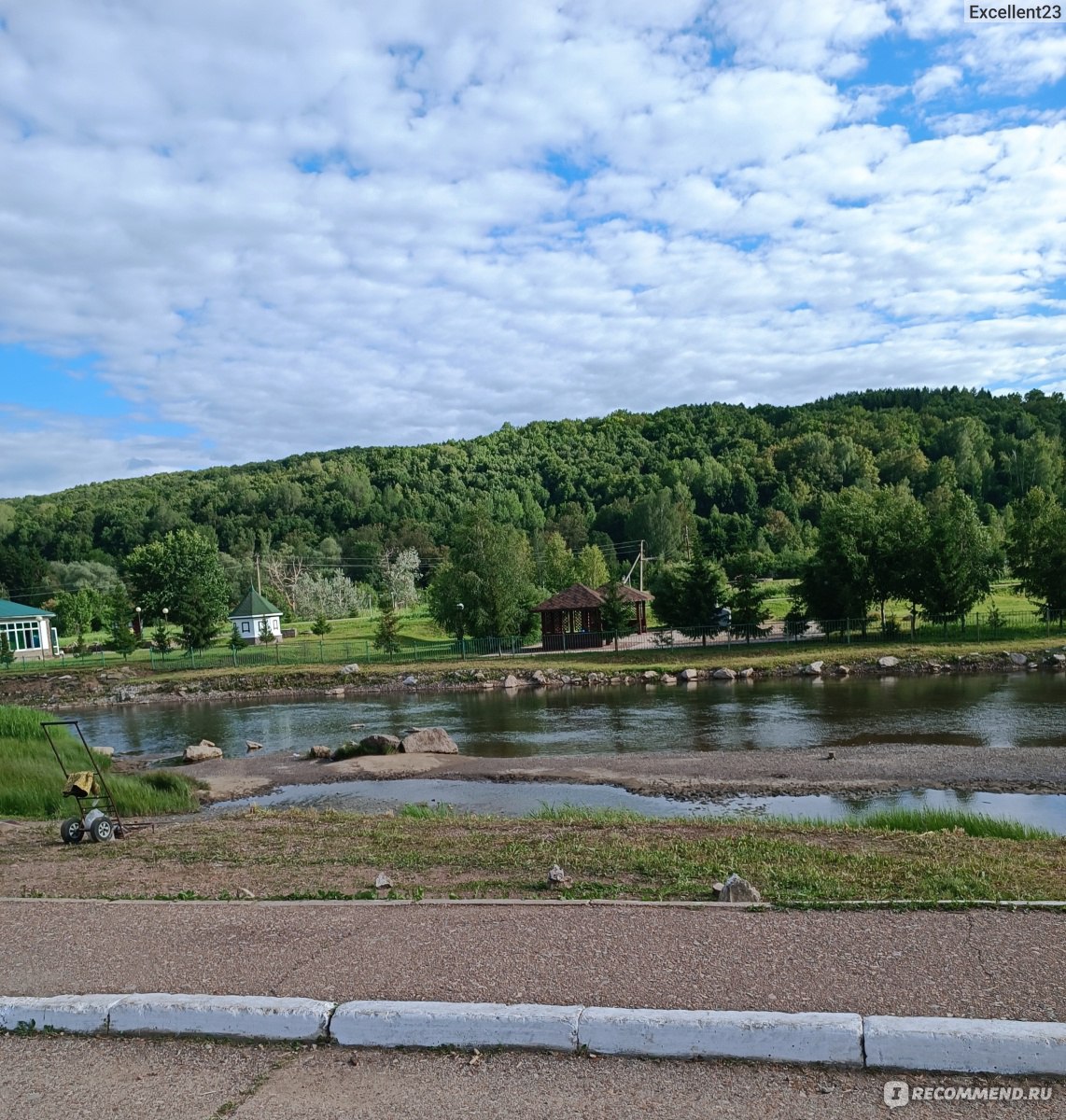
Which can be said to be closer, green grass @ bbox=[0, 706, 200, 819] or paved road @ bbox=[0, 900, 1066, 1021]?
paved road @ bbox=[0, 900, 1066, 1021]

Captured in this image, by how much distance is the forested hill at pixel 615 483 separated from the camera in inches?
4700

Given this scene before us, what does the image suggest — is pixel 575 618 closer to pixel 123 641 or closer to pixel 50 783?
pixel 123 641

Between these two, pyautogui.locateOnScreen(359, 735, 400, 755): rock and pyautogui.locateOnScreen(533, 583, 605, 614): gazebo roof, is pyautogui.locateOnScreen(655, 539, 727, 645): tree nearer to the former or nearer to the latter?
pyautogui.locateOnScreen(533, 583, 605, 614): gazebo roof

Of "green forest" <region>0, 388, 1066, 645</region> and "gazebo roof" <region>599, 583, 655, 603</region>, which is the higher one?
"green forest" <region>0, 388, 1066, 645</region>

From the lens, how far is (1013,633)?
4941 cm

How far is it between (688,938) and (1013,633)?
49615 millimetres

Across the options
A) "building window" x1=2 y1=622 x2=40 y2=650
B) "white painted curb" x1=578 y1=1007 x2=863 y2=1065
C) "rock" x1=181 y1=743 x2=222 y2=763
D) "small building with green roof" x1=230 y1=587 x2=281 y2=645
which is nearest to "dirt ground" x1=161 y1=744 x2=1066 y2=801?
"rock" x1=181 y1=743 x2=222 y2=763

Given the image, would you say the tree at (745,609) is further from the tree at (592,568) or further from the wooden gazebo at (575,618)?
the tree at (592,568)

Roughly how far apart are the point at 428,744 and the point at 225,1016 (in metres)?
22.4

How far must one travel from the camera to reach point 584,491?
14012cm

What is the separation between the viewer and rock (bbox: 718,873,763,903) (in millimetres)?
7949

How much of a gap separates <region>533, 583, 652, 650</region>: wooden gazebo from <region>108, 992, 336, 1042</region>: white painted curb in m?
51.9

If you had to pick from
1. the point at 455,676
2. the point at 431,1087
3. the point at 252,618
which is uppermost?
the point at 252,618

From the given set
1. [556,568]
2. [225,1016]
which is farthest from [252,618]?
[225,1016]
